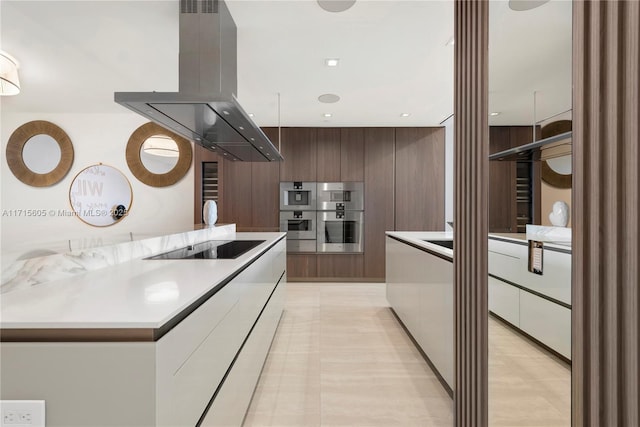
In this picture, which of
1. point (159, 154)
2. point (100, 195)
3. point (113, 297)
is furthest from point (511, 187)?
point (159, 154)

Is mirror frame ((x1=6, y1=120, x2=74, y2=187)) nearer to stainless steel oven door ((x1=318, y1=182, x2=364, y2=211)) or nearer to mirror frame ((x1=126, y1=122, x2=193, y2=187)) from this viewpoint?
mirror frame ((x1=126, y1=122, x2=193, y2=187))

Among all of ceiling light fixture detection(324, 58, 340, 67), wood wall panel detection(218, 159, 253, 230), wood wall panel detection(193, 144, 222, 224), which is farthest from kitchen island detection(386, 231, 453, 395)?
wood wall panel detection(193, 144, 222, 224)

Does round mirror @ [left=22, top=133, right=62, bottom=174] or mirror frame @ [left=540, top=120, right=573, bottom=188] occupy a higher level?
round mirror @ [left=22, top=133, right=62, bottom=174]

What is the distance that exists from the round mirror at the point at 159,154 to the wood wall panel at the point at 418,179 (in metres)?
3.44

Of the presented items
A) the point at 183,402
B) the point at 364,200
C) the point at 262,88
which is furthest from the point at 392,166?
the point at 183,402

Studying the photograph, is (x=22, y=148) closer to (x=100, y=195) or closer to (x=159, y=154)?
(x=100, y=195)

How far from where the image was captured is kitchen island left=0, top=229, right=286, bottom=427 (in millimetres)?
754

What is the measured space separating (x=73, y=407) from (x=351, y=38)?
272cm

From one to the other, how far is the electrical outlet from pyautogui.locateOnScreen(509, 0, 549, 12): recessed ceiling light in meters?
1.62

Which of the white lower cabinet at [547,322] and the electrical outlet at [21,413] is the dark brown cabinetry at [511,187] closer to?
the white lower cabinet at [547,322]

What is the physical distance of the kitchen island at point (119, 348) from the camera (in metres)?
0.75
